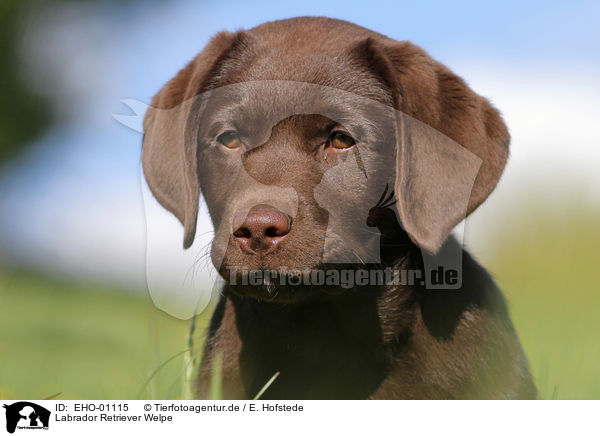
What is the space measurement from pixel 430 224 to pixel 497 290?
70cm

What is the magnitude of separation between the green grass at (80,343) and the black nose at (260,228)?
535 millimetres

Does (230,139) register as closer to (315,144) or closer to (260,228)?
(315,144)

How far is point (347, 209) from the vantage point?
9.19 ft

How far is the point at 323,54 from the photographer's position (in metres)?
3.04

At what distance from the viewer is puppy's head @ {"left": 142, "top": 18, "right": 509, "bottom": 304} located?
2.62m

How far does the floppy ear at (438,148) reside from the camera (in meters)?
2.66
